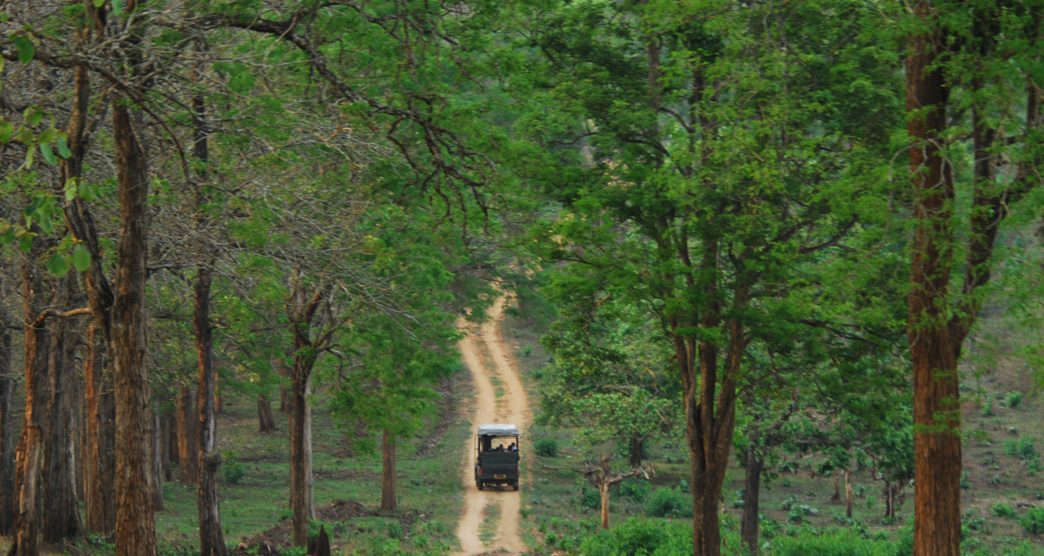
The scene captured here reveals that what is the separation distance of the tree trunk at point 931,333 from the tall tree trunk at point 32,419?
38.0 ft

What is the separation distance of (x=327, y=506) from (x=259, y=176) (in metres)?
22.2

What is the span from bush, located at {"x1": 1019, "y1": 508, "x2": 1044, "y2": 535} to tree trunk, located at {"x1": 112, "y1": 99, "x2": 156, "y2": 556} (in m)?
34.6

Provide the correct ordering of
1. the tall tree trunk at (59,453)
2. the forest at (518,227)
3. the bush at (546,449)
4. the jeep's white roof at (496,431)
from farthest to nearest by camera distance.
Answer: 1. the bush at (546,449)
2. the jeep's white roof at (496,431)
3. the tall tree trunk at (59,453)
4. the forest at (518,227)

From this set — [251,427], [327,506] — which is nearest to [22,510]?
[327,506]

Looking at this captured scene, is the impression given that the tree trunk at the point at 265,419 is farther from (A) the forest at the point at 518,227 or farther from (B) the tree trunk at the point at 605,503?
(B) the tree trunk at the point at 605,503

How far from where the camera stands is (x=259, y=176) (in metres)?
16.4

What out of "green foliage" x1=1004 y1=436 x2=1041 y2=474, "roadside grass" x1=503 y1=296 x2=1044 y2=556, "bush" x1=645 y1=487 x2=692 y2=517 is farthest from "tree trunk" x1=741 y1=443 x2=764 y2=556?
"green foliage" x1=1004 y1=436 x2=1041 y2=474

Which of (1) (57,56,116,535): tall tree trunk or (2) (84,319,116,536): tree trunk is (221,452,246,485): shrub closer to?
(1) (57,56,116,535): tall tree trunk

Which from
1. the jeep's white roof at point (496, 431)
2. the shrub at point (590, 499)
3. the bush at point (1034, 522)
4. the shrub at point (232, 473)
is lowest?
the bush at point (1034, 522)

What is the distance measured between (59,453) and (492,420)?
118 feet

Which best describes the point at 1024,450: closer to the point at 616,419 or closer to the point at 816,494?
the point at 816,494

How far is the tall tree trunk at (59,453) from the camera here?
19453 mm

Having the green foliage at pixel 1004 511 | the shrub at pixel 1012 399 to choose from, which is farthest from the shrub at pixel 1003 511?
the shrub at pixel 1012 399

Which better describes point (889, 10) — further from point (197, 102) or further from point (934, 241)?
point (197, 102)
